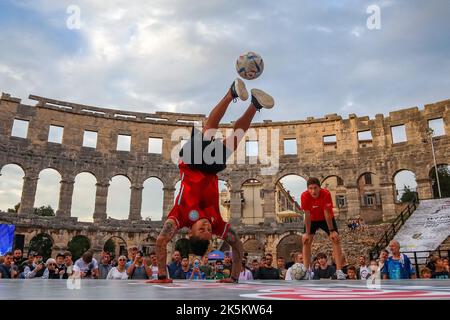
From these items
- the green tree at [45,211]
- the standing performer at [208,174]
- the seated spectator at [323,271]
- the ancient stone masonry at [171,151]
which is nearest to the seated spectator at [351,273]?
the seated spectator at [323,271]

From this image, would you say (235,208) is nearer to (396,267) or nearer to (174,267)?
(174,267)

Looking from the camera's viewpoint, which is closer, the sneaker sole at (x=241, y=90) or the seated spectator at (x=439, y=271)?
the sneaker sole at (x=241, y=90)

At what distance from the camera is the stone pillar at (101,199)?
2814 cm

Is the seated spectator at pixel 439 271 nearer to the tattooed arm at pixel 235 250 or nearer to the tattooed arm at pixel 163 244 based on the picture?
the tattooed arm at pixel 235 250

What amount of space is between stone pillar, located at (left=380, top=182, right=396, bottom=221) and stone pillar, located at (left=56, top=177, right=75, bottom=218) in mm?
23062

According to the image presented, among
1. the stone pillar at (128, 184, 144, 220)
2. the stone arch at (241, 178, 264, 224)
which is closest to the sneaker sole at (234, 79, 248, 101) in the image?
the stone pillar at (128, 184, 144, 220)

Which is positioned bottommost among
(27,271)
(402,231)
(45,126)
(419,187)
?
(27,271)

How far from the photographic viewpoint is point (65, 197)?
27.7 meters

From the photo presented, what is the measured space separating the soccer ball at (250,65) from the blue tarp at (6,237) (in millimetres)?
20950
